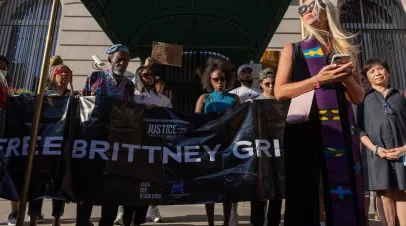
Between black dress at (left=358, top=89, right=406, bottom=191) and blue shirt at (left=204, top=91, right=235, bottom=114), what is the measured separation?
170 cm

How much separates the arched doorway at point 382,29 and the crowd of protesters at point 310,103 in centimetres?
778

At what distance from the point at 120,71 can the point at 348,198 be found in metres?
3.08

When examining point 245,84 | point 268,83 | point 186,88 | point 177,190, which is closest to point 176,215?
point 177,190

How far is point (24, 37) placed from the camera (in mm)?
11812

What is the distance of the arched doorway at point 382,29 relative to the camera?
1138cm

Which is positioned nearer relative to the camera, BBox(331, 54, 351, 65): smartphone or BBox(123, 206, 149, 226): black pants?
A: BBox(331, 54, 351, 65): smartphone

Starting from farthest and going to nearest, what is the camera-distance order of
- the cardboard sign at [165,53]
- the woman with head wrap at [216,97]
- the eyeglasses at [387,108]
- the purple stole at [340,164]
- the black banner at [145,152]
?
the cardboard sign at [165,53]
the woman with head wrap at [216,97]
the eyeglasses at [387,108]
the black banner at [145,152]
the purple stole at [340,164]

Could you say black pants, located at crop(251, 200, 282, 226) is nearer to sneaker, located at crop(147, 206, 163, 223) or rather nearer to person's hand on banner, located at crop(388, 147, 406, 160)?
person's hand on banner, located at crop(388, 147, 406, 160)

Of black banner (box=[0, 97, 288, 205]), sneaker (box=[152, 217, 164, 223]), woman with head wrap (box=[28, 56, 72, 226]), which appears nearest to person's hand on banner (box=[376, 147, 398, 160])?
→ black banner (box=[0, 97, 288, 205])

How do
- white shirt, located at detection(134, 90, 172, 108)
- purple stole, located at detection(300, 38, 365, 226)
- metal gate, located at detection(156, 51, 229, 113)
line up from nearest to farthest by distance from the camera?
purple stole, located at detection(300, 38, 365, 226) < white shirt, located at detection(134, 90, 172, 108) < metal gate, located at detection(156, 51, 229, 113)

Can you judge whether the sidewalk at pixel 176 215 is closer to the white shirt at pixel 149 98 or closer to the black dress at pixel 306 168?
the white shirt at pixel 149 98

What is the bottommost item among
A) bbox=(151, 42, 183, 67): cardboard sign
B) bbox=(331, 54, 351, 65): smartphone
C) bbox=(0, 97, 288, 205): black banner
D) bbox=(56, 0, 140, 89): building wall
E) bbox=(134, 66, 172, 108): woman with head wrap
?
bbox=(0, 97, 288, 205): black banner

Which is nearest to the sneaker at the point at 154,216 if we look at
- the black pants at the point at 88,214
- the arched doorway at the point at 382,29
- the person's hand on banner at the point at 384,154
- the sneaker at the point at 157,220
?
the sneaker at the point at 157,220

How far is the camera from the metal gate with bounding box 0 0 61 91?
37.3 ft
